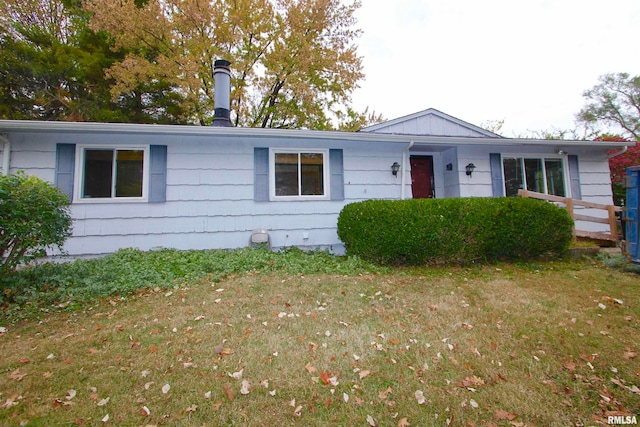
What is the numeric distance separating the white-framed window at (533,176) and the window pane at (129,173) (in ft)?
28.9

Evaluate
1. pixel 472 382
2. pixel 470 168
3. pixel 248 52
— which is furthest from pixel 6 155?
pixel 470 168

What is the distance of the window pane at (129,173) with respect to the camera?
5.94 meters

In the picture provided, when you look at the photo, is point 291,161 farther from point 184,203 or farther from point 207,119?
point 207,119

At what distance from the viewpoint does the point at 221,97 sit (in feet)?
23.5

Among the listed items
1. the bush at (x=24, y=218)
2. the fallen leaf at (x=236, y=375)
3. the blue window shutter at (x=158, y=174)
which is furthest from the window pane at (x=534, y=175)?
the bush at (x=24, y=218)

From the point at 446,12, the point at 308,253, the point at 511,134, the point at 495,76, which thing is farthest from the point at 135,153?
the point at 511,134

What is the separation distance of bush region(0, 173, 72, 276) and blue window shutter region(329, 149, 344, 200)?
4871mm

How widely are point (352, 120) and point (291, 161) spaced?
925 centimetres

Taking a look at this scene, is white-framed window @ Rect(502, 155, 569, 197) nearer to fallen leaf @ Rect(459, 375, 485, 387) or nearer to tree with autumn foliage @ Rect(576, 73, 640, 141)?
fallen leaf @ Rect(459, 375, 485, 387)

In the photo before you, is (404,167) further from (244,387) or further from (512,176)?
(244,387)

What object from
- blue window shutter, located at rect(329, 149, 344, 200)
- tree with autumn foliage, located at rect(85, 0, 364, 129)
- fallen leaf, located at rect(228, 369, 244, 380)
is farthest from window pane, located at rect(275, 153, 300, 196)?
tree with autumn foliage, located at rect(85, 0, 364, 129)

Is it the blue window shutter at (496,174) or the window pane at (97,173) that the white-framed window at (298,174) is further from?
the blue window shutter at (496,174)

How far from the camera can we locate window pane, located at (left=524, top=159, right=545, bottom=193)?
25.9 ft

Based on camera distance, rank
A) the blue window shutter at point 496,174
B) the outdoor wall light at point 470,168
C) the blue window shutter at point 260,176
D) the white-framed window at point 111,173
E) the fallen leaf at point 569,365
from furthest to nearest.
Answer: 1. the blue window shutter at point 496,174
2. the outdoor wall light at point 470,168
3. the blue window shutter at point 260,176
4. the white-framed window at point 111,173
5. the fallen leaf at point 569,365
